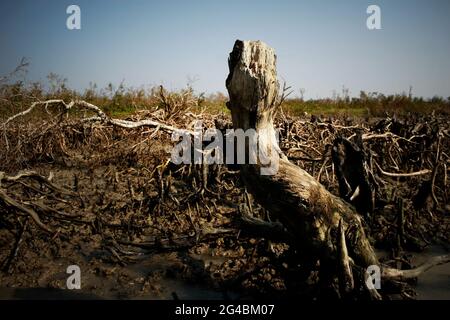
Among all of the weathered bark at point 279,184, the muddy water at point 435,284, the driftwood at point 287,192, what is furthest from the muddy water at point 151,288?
the weathered bark at point 279,184

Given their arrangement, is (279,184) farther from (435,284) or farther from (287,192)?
(435,284)

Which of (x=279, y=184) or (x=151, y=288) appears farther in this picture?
(x=151, y=288)

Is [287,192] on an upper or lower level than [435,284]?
upper

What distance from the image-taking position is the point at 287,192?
95.9 inches

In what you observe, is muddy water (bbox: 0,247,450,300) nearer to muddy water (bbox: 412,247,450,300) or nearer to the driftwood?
muddy water (bbox: 412,247,450,300)

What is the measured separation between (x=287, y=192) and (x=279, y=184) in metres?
0.07

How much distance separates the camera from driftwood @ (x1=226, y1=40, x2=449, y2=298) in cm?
232

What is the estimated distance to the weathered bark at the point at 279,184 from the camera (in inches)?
91.7

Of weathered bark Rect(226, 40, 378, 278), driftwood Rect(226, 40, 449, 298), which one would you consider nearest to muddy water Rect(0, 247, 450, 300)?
driftwood Rect(226, 40, 449, 298)

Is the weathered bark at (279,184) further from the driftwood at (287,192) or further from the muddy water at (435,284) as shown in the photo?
the muddy water at (435,284)

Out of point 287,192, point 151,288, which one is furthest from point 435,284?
point 151,288

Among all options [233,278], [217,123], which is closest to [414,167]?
[217,123]
